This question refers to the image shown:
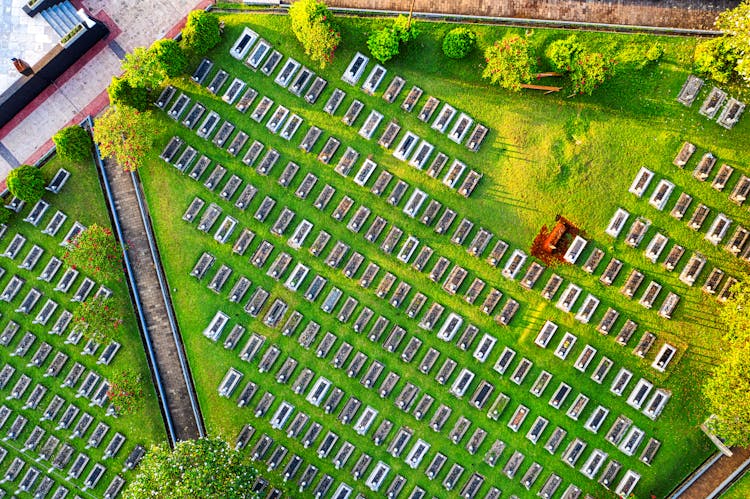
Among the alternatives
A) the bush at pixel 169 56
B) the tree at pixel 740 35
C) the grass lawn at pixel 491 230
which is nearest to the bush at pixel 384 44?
the grass lawn at pixel 491 230

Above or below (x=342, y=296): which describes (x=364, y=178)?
above

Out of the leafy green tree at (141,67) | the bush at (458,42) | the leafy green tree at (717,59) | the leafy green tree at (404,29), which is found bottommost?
the leafy green tree at (141,67)

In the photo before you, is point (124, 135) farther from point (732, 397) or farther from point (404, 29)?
point (732, 397)

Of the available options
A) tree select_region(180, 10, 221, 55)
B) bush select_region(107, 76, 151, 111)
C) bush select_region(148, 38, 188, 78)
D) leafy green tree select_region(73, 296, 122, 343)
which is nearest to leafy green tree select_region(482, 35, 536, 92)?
tree select_region(180, 10, 221, 55)

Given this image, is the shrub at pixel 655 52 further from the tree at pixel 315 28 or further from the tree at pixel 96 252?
the tree at pixel 96 252

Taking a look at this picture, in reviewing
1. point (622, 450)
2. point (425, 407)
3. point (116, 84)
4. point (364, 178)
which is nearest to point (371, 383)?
point (425, 407)

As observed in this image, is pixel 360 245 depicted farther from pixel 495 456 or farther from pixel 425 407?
pixel 495 456
